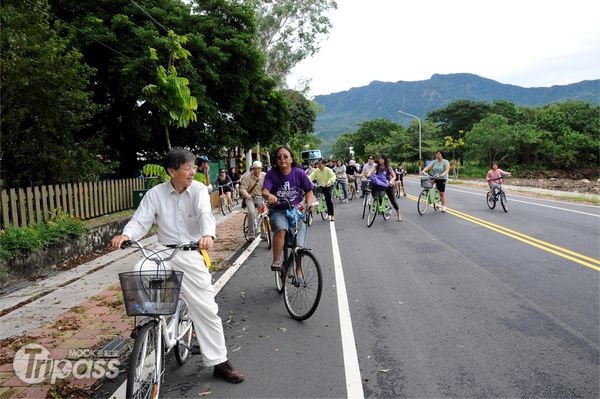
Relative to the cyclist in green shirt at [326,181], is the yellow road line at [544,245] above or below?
below

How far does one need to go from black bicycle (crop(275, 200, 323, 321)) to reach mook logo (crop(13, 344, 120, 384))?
210cm

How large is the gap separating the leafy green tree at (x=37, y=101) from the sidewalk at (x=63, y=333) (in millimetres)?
3969

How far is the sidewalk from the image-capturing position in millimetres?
3896

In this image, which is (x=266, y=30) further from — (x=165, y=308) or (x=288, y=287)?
(x=165, y=308)

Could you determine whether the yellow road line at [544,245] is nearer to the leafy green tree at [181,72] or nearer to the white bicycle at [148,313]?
the white bicycle at [148,313]

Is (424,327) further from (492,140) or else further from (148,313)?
(492,140)

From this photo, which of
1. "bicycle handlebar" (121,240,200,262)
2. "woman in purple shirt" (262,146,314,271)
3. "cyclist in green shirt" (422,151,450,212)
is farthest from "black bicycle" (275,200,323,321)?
"cyclist in green shirt" (422,151,450,212)

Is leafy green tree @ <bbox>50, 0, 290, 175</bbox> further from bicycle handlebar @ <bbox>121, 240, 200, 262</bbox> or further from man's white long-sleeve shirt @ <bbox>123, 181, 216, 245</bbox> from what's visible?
bicycle handlebar @ <bbox>121, 240, 200, 262</bbox>

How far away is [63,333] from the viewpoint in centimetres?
500

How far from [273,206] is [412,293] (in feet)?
7.40

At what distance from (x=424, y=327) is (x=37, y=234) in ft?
21.9

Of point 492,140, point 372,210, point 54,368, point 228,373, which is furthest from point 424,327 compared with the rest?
point 492,140

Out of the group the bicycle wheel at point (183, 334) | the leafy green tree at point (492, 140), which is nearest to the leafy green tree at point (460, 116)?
the leafy green tree at point (492, 140)

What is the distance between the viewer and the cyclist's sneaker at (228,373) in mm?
3855
